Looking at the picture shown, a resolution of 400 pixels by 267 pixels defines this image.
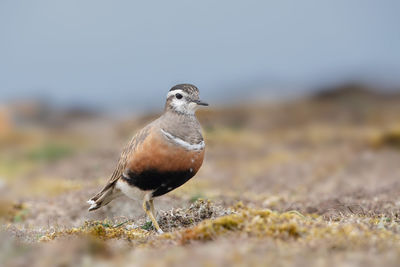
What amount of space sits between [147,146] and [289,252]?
3.27 metres

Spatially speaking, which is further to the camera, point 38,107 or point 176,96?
point 38,107

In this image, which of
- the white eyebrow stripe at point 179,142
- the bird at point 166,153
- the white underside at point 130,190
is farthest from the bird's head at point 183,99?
the white underside at point 130,190

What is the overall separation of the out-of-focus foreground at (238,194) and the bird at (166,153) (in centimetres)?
69

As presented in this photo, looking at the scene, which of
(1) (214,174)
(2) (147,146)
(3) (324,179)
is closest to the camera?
(2) (147,146)

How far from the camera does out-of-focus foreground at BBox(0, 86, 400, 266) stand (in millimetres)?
5336

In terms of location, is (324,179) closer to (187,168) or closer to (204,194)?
(204,194)

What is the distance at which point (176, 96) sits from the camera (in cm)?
853

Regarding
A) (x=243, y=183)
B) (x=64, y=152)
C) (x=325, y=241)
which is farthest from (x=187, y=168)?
(x=64, y=152)

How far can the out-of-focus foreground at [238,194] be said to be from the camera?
5336mm

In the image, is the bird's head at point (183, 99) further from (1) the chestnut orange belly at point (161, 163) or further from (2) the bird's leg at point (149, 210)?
(2) the bird's leg at point (149, 210)

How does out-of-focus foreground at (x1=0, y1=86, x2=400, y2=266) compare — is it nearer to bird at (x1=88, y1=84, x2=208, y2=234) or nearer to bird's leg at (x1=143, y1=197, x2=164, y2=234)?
bird's leg at (x1=143, y1=197, x2=164, y2=234)

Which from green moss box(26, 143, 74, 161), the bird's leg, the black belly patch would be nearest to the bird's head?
the black belly patch

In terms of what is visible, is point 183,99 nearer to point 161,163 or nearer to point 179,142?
point 179,142

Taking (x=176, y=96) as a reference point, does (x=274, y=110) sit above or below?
below
